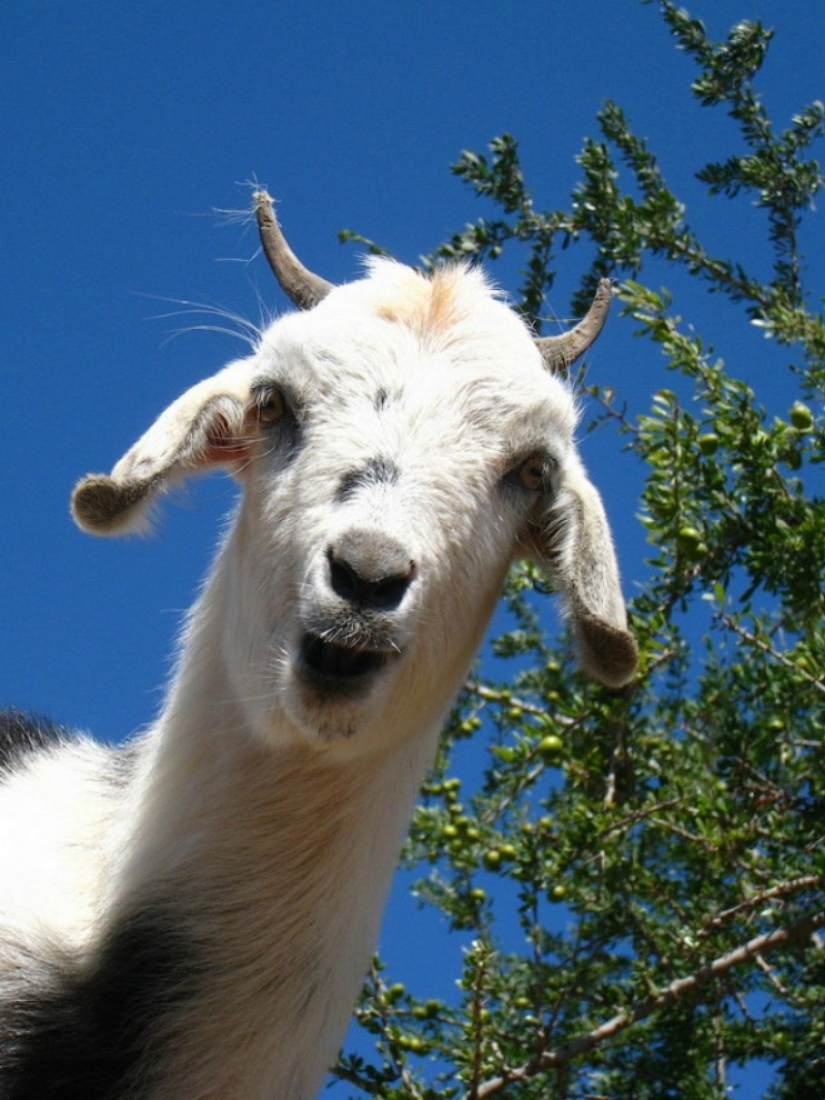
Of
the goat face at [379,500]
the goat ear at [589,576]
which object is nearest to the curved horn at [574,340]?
the goat face at [379,500]

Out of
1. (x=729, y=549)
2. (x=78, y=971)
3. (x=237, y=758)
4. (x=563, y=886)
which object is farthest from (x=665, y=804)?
(x=78, y=971)

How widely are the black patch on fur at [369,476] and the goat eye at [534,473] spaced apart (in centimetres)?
63

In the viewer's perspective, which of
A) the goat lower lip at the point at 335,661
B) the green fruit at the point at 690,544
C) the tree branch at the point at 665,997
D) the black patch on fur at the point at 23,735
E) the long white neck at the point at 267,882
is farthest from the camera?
the green fruit at the point at 690,544

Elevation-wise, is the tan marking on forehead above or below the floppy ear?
above

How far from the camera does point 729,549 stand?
5742mm

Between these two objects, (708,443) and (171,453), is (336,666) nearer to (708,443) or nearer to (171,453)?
(171,453)

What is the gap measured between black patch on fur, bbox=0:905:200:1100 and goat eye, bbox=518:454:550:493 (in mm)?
1735

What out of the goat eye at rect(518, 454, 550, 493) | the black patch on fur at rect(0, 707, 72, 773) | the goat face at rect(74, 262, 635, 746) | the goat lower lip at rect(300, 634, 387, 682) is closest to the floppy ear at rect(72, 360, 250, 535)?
the goat face at rect(74, 262, 635, 746)

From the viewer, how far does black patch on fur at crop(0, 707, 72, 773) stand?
5.23m

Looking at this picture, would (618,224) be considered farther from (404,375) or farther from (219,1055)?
(219,1055)

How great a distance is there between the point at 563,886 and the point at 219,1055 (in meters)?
1.79

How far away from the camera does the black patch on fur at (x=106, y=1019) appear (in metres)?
4.05

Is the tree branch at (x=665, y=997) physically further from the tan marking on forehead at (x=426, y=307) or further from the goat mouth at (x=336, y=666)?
the tan marking on forehead at (x=426, y=307)

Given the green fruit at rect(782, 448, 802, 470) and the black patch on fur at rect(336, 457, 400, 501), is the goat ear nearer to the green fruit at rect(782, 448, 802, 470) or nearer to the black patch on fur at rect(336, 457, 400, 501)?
the black patch on fur at rect(336, 457, 400, 501)
